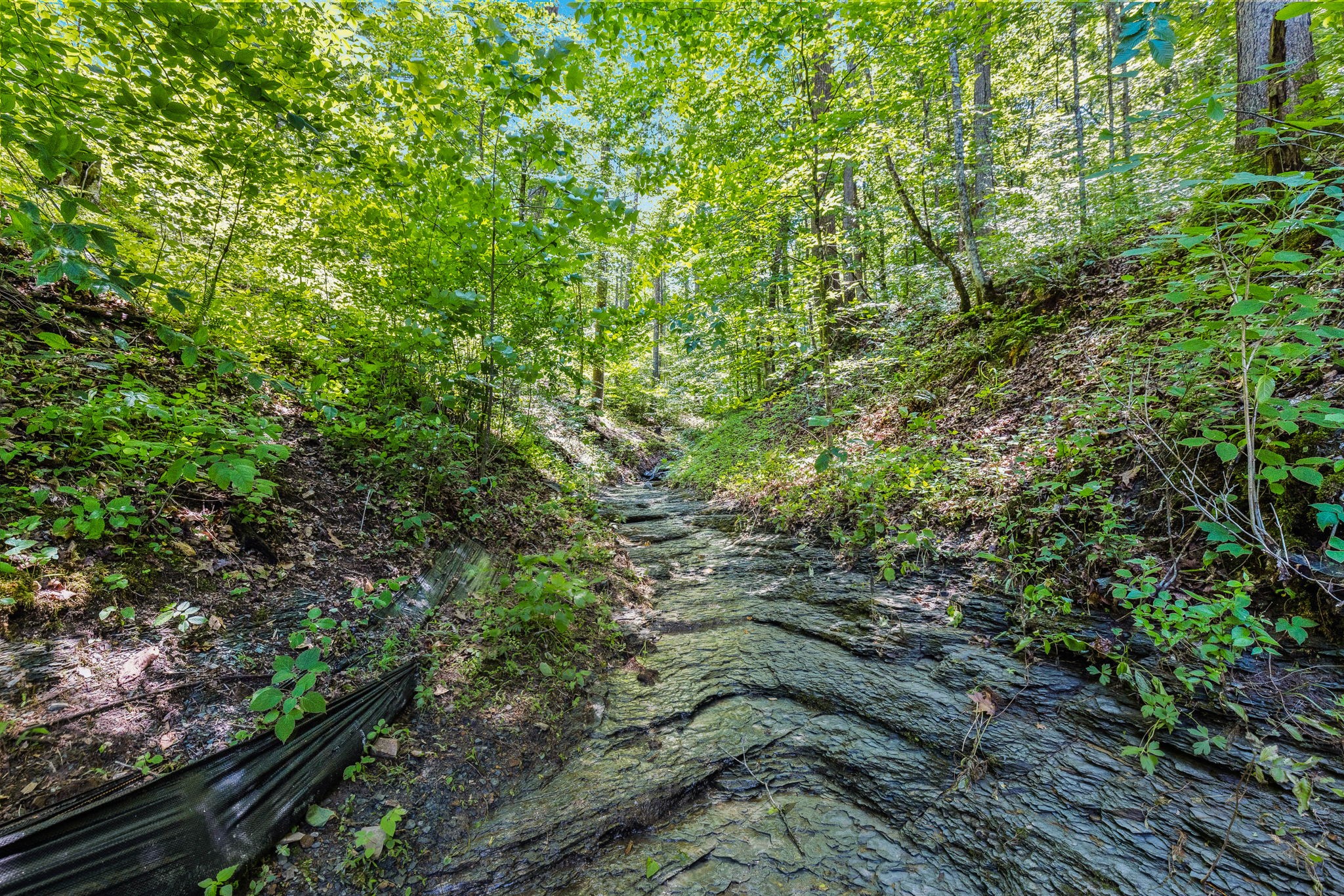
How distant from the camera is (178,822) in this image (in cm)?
183

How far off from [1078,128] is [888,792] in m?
14.8

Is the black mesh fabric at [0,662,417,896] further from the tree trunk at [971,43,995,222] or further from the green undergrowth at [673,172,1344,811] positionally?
the tree trunk at [971,43,995,222]

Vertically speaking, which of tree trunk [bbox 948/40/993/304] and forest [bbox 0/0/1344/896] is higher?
tree trunk [bbox 948/40/993/304]

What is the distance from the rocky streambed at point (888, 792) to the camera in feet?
6.61

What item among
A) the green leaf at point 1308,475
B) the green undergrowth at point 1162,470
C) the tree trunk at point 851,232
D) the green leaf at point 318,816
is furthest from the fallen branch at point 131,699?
the tree trunk at point 851,232

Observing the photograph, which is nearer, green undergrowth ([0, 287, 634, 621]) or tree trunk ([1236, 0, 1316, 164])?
green undergrowth ([0, 287, 634, 621])

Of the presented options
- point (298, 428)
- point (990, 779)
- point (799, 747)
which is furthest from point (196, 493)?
point (990, 779)

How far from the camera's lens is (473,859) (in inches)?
89.1

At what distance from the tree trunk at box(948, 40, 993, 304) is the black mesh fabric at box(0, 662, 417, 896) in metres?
8.31

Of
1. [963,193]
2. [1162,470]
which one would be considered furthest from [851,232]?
[1162,470]

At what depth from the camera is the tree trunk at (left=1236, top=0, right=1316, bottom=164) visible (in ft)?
13.1

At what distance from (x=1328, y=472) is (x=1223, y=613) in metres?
1.01

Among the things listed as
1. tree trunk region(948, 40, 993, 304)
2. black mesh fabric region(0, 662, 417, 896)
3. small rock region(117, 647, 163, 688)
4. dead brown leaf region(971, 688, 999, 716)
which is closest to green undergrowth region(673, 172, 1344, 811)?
dead brown leaf region(971, 688, 999, 716)

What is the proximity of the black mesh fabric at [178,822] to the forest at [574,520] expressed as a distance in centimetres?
1
